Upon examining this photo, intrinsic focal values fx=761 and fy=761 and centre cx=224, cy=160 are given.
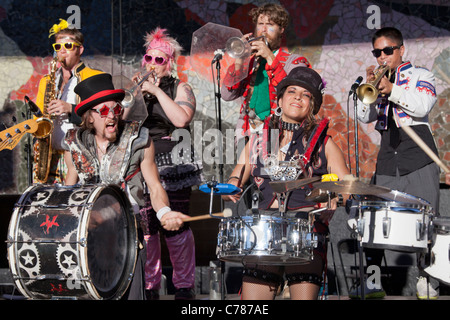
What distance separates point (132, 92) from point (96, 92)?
71 cm

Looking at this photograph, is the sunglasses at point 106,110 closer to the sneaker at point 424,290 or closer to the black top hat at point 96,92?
the black top hat at point 96,92

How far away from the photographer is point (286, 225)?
4625mm

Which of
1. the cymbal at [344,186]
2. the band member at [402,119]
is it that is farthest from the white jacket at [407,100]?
the cymbal at [344,186]

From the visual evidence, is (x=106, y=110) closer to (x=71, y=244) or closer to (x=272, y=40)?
(x=71, y=244)

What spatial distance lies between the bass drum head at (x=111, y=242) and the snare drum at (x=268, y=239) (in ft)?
2.05

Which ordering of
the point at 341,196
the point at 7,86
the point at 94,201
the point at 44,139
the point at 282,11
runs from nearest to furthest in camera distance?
the point at 94,201 < the point at 341,196 < the point at 282,11 < the point at 44,139 < the point at 7,86

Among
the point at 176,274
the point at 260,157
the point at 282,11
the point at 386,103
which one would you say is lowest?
the point at 176,274

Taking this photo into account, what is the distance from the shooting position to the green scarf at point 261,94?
19.8 ft

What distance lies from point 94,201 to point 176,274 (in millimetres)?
1795

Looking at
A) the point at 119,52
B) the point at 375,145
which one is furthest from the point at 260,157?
the point at 119,52

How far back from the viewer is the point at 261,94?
6059 millimetres

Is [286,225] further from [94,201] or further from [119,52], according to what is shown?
[119,52]

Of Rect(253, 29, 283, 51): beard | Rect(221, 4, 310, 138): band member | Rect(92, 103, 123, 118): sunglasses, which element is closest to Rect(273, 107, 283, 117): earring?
Rect(221, 4, 310, 138): band member

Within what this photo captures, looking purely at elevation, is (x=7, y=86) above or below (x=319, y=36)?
below
